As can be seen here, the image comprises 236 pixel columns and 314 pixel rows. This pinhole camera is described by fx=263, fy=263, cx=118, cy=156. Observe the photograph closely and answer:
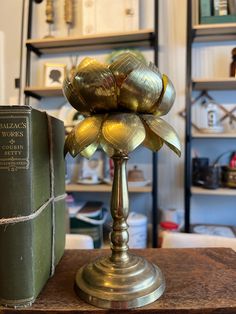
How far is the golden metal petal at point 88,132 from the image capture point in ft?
1.40

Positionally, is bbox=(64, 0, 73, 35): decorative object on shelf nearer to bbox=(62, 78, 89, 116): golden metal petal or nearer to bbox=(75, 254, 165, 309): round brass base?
bbox=(62, 78, 89, 116): golden metal petal

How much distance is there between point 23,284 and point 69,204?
1.15 m

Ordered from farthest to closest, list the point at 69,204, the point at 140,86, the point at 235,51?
the point at 69,204
the point at 235,51
the point at 140,86

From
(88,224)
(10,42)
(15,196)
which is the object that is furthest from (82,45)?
(15,196)

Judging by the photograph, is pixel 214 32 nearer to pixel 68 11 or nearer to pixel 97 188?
pixel 68 11

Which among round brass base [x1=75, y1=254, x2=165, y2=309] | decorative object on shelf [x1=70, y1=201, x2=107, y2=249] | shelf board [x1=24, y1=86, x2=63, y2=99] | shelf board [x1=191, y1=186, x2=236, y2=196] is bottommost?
decorative object on shelf [x1=70, y1=201, x2=107, y2=249]

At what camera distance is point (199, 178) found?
148cm

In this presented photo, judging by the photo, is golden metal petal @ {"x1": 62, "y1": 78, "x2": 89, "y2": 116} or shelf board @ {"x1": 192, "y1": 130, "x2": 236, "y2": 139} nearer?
golden metal petal @ {"x1": 62, "y1": 78, "x2": 89, "y2": 116}

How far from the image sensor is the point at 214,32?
1.47 metres

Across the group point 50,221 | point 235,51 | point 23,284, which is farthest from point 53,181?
point 235,51

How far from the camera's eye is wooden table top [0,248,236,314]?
17.2 inches

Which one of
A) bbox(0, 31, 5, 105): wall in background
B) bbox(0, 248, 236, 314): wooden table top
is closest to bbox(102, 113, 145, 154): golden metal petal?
bbox(0, 248, 236, 314): wooden table top

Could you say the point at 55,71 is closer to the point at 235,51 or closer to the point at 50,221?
the point at 235,51

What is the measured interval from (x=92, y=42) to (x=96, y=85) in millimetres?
1296
